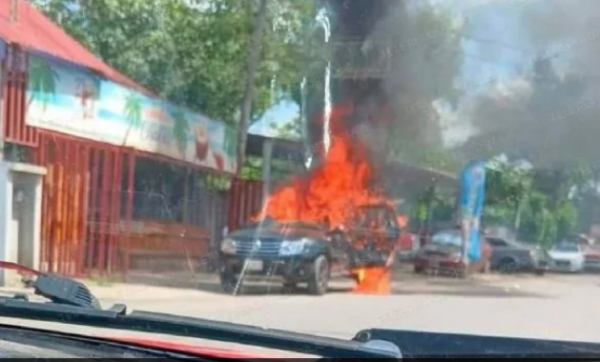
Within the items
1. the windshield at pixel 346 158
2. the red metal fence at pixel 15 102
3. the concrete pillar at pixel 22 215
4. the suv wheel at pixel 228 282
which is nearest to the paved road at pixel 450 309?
the windshield at pixel 346 158

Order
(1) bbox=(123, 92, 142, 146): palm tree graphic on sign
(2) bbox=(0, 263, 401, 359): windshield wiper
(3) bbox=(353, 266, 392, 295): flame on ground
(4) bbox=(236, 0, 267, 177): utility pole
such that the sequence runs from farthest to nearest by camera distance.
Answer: (1) bbox=(123, 92, 142, 146): palm tree graphic on sign, (3) bbox=(353, 266, 392, 295): flame on ground, (4) bbox=(236, 0, 267, 177): utility pole, (2) bbox=(0, 263, 401, 359): windshield wiper

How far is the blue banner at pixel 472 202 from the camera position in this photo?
600 centimetres

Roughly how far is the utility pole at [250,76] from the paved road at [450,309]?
0.86 metres

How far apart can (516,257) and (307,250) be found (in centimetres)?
131

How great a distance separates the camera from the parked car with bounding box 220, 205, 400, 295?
6.51 metres

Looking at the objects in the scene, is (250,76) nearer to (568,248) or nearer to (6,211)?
(568,248)

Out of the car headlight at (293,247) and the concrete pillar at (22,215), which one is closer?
the car headlight at (293,247)

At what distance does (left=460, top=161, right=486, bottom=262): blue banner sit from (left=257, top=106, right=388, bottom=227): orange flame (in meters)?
0.42

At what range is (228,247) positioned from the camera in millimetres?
7176

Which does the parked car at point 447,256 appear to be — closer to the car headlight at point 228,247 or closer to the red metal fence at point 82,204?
the car headlight at point 228,247

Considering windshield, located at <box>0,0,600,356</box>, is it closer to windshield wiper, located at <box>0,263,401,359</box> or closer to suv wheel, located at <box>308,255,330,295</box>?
suv wheel, located at <box>308,255,330,295</box>

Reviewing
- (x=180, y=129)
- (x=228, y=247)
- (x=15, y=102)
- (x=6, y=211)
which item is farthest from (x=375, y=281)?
(x=6, y=211)

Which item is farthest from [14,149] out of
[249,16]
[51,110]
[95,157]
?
[249,16]

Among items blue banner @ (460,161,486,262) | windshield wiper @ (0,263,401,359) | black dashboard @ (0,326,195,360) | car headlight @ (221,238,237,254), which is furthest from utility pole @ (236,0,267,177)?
black dashboard @ (0,326,195,360)
